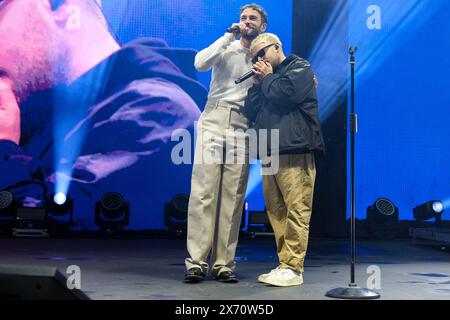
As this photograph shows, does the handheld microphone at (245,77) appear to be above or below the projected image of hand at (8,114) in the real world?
below

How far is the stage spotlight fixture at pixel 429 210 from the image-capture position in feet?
23.7

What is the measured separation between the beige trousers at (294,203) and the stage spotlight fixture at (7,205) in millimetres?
4266

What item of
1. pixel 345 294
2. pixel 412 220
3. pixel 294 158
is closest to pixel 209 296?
pixel 345 294

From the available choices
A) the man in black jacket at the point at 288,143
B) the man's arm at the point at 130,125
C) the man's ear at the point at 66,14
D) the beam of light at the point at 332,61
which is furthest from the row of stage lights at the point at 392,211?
the man in black jacket at the point at 288,143

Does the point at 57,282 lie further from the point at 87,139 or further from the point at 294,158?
the point at 87,139

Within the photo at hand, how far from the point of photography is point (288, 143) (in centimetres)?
310

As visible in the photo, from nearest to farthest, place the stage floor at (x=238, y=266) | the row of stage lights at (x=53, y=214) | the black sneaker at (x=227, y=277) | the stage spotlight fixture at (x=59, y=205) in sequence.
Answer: the stage floor at (x=238, y=266) < the black sneaker at (x=227, y=277) < the row of stage lights at (x=53, y=214) < the stage spotlight fixture at (x=59, y=205)

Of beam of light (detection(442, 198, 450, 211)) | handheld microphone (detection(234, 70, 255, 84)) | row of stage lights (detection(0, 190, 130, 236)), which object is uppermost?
handheld microphone (detection(234, 70, 255, 84))

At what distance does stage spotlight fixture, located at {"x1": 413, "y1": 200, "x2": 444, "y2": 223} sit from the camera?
23.7 ft

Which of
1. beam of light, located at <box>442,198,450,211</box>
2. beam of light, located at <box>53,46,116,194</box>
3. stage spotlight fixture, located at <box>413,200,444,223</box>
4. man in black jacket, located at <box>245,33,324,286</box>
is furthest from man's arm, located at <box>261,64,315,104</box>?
beam of light, located at <box>442,198,450,211</box>

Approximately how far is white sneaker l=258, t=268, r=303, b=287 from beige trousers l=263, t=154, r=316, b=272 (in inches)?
1.4

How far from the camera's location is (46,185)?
6.92 m

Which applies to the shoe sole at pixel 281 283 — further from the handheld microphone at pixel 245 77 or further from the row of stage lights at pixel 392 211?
the row of stage lights at pixel 392 211

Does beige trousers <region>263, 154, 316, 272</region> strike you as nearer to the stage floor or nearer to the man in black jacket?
the man in black jacket
